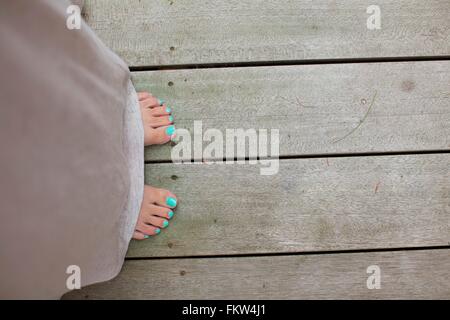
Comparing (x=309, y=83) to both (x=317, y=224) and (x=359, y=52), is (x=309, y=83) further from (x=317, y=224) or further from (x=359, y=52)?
(x=317, y=224)

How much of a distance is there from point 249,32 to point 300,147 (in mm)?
330

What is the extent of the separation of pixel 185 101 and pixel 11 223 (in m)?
0.55

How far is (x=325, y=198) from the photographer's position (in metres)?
1.00

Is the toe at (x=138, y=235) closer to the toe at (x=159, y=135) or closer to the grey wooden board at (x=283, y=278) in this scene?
the grey wooden board at (x=283, y=278)

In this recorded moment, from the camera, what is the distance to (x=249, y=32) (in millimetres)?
1047

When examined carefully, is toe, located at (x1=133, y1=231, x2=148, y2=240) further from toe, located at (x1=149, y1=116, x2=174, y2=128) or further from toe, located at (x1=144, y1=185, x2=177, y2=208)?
toe, located at (x1=149, y1=116, x2=174, y2=128)

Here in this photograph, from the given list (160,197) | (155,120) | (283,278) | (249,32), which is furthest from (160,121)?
(283,278)

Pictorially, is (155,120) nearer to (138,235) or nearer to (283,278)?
(138,235)

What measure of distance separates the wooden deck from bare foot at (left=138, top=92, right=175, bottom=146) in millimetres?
30

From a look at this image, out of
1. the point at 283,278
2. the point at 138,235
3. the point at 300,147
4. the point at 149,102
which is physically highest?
the point at 149,102

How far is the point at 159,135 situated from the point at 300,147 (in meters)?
0.36

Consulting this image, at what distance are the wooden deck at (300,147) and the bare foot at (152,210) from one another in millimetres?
29

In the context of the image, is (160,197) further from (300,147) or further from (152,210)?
(300,147)

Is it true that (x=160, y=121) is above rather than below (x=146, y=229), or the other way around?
above
